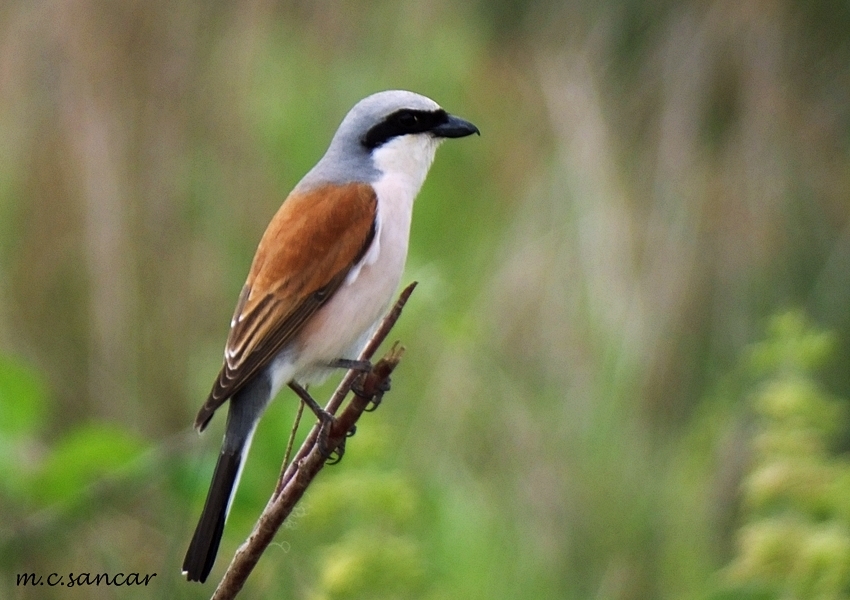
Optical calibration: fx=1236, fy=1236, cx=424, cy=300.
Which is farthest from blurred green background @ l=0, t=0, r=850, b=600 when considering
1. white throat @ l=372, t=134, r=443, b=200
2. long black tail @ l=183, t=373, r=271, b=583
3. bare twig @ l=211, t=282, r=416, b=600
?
bare twig @ l=211, t=282, r=416, b=600

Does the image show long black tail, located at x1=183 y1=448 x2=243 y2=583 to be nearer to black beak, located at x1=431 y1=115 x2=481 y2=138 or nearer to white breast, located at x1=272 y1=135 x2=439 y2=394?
white breast, located at x1=272 y1=135 x2=439 y2=394

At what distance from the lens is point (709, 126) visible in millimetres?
3711

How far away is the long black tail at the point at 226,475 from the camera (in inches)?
71.3

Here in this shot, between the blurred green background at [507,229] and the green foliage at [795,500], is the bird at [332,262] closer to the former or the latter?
the blurred green background at [507,229]

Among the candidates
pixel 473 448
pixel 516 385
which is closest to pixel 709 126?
pixel 516 385

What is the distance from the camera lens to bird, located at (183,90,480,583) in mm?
2258

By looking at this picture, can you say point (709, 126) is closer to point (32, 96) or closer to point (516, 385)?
point (516, 385)

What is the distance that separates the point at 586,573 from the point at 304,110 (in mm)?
1604

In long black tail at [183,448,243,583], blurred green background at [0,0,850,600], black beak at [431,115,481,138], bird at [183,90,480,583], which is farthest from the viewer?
blurred green background at [0,0,850,600]

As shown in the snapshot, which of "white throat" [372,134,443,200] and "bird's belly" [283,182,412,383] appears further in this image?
"white throat" [372,134,443,200]

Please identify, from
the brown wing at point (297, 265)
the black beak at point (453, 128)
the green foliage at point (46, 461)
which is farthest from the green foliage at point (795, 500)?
the green foliage at point (46, 461)

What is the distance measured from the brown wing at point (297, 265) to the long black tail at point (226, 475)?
5 centimetres

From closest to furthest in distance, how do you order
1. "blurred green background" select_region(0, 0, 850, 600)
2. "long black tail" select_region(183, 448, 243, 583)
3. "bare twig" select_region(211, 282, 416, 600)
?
1. "bare twig" select_region(211, 282, 416, 600)
2. "long black tail" select_region(183, 448, 243, 583)
3. "blurred green background" select_region(0, 0, 850, 600)

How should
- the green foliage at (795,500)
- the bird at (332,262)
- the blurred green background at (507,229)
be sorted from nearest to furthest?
the green foliage at (795,500) < the bird at (332,262) < the blurred green background at (507,229)
